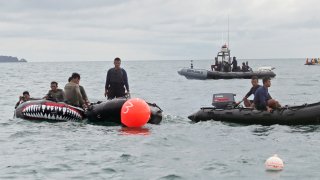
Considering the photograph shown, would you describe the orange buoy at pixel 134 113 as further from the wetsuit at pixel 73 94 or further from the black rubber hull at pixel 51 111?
the wetsuit at pixel 73 94

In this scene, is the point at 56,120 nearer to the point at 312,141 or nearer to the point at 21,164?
the point at 21,164

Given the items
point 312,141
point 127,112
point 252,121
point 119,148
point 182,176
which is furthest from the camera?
point 252,121

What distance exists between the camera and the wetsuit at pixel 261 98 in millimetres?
15812

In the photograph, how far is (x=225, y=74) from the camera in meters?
49.2

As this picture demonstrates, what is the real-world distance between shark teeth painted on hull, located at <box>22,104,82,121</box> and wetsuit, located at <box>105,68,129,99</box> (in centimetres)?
144

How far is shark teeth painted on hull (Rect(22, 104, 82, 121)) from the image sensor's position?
16.6m

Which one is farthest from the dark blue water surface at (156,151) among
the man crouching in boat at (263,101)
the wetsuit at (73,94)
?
the wetsuit at (73,94)

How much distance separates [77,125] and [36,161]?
5.17 m

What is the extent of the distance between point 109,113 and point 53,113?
5.91 feet

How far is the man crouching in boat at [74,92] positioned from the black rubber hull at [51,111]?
374 mm

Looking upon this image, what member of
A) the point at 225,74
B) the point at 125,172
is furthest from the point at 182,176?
the point at 225,74

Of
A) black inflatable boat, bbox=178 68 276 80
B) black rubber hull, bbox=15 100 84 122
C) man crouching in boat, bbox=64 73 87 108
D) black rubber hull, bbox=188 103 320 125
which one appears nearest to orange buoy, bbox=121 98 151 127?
black rubber hull, bbox=15 100 84 122

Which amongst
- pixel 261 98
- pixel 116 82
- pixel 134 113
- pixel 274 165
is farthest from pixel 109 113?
pixel 274 165

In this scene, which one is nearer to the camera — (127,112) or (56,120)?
(127,112)
